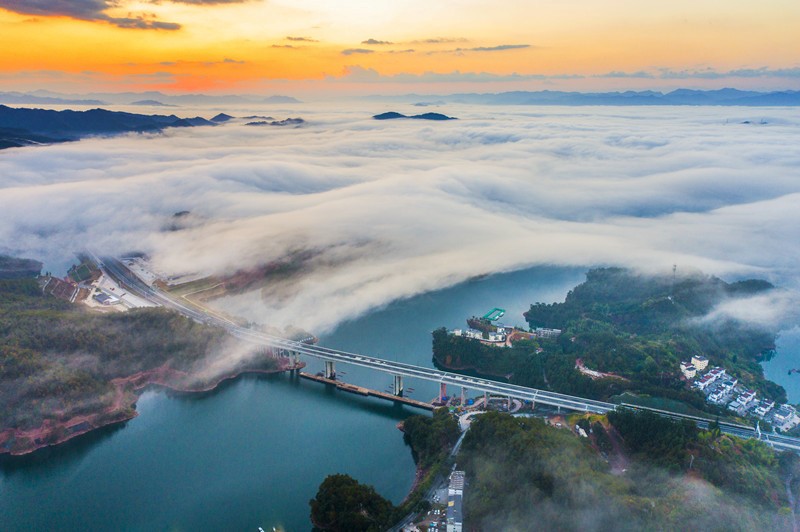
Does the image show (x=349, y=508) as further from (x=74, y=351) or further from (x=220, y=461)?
(x=74, y=351)

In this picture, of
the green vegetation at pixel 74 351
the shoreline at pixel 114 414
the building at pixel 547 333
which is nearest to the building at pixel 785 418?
the building at pixel 547 333

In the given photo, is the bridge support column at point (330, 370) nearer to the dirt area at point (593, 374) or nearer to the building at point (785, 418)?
the dirt area at point (593, 374)

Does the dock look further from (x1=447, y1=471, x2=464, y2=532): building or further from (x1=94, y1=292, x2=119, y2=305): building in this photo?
(x1=94, y1=292, x2=119, y2=305): building

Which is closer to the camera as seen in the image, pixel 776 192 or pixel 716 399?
pixel 716 399

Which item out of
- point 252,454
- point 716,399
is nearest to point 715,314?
point 716,399

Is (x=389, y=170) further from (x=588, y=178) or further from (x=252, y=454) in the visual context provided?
(x=252, y=454)

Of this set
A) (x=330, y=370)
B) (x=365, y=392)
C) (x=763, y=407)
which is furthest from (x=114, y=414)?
(x=763, y=407)
